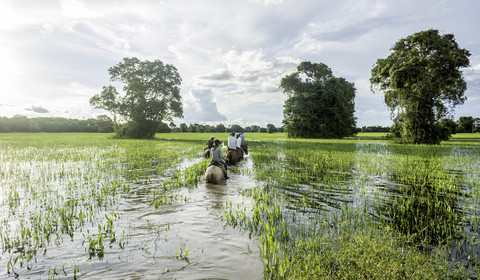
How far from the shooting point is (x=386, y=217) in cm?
623

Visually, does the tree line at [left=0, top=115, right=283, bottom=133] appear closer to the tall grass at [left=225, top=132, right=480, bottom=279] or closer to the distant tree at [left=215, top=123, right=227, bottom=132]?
the distant tree at [left=215, top=123, right=227, bottom=132]

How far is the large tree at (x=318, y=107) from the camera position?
51594 mm

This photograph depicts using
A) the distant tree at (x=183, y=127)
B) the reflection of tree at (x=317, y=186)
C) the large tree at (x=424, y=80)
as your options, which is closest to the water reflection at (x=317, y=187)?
the reflection of tree at (x=317, y=186)

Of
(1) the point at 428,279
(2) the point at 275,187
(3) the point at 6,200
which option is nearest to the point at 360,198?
(2) the point at 275,187

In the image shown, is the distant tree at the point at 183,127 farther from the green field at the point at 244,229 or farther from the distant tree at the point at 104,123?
the green field at the point at 244,229

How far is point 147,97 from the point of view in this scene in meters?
51.7

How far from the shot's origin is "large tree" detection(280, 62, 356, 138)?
51.6 m

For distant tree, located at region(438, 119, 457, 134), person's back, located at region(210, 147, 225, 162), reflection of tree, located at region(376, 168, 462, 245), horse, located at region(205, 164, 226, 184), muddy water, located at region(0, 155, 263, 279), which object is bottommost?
muddy water, located at region(0, 155, 263, 279)

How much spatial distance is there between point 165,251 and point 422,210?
7103 mm

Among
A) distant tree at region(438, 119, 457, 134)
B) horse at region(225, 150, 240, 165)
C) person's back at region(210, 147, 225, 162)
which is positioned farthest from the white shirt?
distant tree at region(438, 119, 457, 134)

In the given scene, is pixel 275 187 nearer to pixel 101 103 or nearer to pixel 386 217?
pixel 386 217

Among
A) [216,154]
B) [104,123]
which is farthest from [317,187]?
[104,123]

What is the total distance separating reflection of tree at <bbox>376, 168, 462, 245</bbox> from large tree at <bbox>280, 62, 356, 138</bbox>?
4257 cm

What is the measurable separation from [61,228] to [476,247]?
905cm
